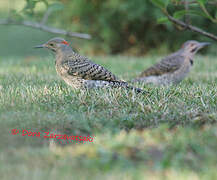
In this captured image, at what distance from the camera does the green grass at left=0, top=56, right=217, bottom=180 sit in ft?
10.4

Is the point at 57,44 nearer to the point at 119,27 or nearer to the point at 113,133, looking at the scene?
the point at 113,133

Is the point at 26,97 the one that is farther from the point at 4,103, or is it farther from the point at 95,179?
the point at 95,179

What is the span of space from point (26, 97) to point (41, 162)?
6.63ft

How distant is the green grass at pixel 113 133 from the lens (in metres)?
3.16

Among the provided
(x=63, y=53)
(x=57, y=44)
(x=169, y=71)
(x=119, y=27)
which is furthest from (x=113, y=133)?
(x=119, y=27)

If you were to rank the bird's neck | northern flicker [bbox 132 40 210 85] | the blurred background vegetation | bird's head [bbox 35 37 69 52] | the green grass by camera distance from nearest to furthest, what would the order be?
the green grass, the bird's neck, bird's head [bbox 35 37 69 52], northern flicker [bbox 132 40 210 85], the blurred background vegetation

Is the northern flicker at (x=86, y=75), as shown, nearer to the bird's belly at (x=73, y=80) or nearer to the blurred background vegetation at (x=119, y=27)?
the bird's belly at (x=73, y=80)

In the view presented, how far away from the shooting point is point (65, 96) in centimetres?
532

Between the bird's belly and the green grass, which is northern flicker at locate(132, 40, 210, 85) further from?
the green grass

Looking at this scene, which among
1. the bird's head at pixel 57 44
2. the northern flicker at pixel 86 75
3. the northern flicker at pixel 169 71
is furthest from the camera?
the northern flicker at pixel 169 71

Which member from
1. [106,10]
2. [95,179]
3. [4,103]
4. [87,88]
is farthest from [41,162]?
[106,10]

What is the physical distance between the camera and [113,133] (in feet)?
13.4

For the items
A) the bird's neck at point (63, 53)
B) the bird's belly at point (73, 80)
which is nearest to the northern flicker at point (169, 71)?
the bird's neck at point (63, 53)

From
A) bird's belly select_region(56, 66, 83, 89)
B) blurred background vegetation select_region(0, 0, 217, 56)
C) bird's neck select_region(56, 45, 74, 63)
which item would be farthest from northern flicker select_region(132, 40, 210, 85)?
blurred background vegetation select_region(0, 0, 217, 56)
